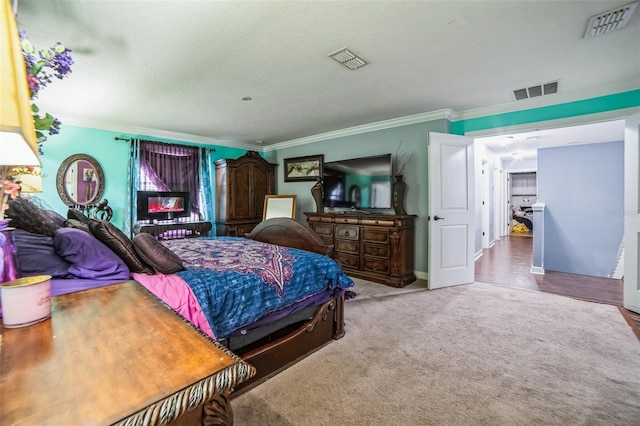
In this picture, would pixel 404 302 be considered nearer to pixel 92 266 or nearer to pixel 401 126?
pixel 401 126

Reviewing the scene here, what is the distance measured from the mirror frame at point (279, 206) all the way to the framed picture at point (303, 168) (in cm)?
64

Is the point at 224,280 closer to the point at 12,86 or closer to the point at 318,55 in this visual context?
the point at 12,86

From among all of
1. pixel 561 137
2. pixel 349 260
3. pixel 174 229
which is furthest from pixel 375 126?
pixel 174 229

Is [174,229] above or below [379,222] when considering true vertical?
below

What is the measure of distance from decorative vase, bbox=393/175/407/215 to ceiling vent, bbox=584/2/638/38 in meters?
2.39

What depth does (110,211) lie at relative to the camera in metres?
4.34

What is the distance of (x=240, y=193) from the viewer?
18.1 ft

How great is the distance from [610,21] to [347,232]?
133 inches

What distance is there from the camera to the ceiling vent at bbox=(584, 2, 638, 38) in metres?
1.88

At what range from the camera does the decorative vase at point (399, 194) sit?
4207mm

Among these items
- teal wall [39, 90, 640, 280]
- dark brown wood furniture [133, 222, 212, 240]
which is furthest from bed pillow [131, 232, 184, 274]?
teal wall [39, 90, 640, 280]

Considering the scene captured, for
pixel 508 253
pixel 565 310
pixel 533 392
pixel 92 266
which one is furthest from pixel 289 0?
pixel 508 253

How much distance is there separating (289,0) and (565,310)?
388 cm

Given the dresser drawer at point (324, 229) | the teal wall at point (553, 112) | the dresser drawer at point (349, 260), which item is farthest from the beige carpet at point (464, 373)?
the teal wall at point (553, 112)
